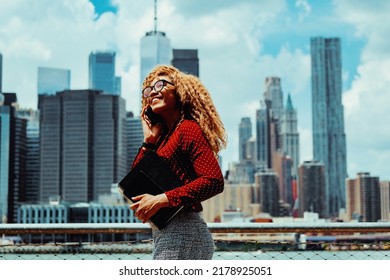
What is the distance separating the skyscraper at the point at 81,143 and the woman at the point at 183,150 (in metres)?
89.8

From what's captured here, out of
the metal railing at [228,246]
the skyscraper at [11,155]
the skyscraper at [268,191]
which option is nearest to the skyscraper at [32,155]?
the skyscraper at [11,155]

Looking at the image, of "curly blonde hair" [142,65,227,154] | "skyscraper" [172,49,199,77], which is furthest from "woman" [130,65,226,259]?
"skyscraper" [172,49,199,77]

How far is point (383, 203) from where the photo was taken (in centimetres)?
9800

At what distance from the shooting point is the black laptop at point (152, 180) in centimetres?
214

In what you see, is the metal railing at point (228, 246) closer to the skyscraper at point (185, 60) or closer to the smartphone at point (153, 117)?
the smartphone at point (153, 117)

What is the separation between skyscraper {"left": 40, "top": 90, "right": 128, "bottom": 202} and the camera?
92.9m

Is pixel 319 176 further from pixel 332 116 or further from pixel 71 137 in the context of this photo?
pixel 71 137

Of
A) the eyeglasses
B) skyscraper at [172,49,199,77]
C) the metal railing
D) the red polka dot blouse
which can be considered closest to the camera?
the red polka dot blouse

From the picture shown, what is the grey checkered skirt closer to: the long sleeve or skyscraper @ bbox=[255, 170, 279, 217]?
the long sleeve

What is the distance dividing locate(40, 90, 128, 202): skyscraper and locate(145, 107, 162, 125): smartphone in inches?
3533

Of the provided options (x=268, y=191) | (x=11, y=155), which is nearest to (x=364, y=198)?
(x=268, y=191)
